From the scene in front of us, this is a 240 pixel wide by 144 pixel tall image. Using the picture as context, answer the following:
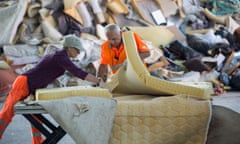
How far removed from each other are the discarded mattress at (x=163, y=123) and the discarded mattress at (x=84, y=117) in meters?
0.05

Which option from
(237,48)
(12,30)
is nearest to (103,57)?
(12,30)

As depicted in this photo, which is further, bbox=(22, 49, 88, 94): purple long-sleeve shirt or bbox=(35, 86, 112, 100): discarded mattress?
bbox=(22, 49, 88, 94): purple long-sleeve shirt

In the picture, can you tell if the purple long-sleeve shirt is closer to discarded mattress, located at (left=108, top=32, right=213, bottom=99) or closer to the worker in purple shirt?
the worker in purple shirt

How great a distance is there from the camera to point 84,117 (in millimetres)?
1746

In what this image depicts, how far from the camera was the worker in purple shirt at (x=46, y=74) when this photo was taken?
3012 mm

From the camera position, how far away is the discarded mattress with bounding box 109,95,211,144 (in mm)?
1790

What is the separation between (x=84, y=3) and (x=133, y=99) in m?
5.00

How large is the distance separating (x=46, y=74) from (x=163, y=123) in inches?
60.5

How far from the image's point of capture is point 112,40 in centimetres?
355

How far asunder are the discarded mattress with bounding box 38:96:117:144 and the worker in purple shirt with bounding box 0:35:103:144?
1217 millimetres

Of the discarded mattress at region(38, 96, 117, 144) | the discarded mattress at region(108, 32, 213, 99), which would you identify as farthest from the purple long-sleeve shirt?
the discarded mattress at region(38, 96, 117, 144)

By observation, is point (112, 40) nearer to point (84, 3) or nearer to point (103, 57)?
point (103, 57)

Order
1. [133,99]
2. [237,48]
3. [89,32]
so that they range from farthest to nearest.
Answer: [237,48] → [89,32] → [133,99]

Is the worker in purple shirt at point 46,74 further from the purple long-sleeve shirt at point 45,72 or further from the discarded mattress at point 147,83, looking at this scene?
the discarded mattress at point 147,83
